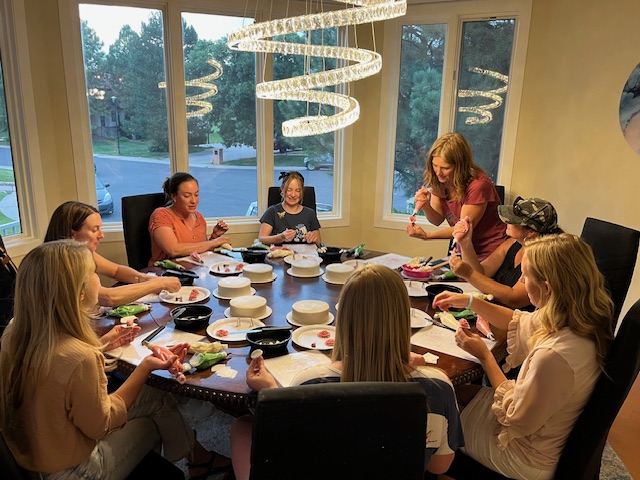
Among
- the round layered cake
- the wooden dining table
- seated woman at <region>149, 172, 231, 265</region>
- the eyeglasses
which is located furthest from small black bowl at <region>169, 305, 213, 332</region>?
the eyeglasses

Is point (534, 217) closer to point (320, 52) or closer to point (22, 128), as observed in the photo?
point (320, 52)

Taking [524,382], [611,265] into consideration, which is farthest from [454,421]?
[611,265]

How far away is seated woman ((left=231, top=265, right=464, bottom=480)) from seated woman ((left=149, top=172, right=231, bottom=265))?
5.79ft

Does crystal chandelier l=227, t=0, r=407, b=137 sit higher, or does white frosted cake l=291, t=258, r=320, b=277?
crystal chandelier l=227, t=0, r=407, b=137

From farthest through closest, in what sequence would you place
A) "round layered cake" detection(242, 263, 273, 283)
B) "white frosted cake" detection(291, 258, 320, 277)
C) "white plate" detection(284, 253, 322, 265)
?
"white plate" detection(284, 253, 322, 265) → "white frosted cake" detection(291, 258, 320, 277) → "round layered cake" detection(242, 263, 273, 283)

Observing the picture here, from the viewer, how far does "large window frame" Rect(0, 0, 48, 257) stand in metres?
3.08

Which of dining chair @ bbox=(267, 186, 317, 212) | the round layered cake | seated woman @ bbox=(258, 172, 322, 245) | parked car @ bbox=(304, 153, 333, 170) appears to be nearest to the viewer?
the round layered cake

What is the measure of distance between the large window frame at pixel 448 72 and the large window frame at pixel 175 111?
0.39m

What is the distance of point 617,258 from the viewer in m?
2.06

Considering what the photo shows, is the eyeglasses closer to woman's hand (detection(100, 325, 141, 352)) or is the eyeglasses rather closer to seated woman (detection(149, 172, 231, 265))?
woman's hand (detection(100, 325, 141, 352))

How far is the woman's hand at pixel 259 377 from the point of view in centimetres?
136

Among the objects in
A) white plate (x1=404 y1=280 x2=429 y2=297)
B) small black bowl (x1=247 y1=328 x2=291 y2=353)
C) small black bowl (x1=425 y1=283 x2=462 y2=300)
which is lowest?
white plate (x1=404 y1=280 x2=429 y2=297)

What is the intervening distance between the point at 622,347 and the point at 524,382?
272 millimetres

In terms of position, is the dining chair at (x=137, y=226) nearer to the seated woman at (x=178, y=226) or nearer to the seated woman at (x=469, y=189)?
the seated woman at (x=178, y=226)
